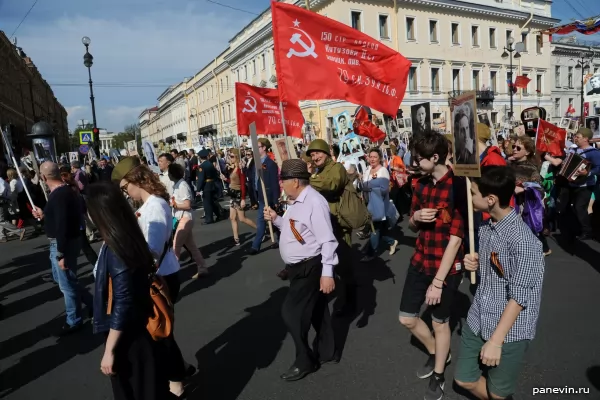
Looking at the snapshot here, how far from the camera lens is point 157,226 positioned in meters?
3.29

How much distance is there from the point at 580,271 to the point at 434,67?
3862cm

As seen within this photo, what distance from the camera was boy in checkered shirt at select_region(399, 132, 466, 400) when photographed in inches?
119

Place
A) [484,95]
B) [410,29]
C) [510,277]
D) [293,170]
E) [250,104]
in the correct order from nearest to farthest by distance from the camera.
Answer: [510,277], [293,170], [250,104], [410,29], [484,95]

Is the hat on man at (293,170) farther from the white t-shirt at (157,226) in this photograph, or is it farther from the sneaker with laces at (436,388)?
the sneaker with laces at (436,388)

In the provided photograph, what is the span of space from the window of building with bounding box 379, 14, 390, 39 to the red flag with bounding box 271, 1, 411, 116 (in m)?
34.2

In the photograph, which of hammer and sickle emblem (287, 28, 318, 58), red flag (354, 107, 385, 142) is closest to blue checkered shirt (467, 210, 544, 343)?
hammer and sickle emblem (287, 28, 318, 58)

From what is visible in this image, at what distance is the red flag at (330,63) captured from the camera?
531cm

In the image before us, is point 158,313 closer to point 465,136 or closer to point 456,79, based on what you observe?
point 465,136

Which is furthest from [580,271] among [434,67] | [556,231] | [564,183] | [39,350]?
[434,67]

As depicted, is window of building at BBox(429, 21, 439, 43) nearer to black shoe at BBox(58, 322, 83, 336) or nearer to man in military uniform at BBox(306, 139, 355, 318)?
man in military uniform at BBox(306, 139, 355, 318)

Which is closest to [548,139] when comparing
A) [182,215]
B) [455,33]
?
[182,215]

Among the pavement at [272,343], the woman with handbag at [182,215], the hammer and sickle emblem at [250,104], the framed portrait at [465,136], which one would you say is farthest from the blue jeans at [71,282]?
the framed portrait at [465,136]

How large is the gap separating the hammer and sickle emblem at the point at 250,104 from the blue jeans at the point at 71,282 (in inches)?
148

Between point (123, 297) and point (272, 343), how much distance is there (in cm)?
219
